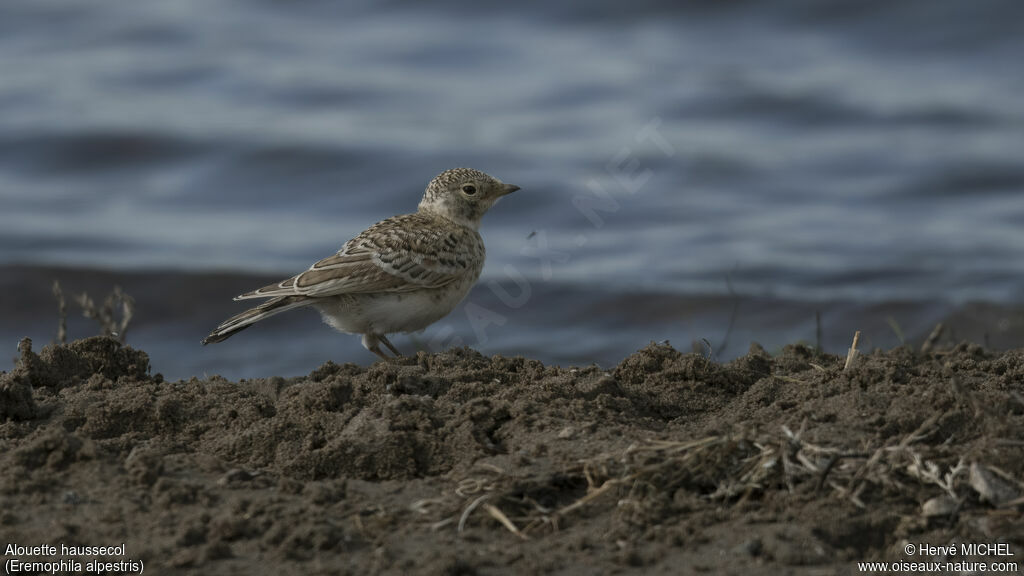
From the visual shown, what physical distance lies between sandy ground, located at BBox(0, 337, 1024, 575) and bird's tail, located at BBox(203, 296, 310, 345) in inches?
55.5

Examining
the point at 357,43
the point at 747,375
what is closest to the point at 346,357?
the point at 747,375

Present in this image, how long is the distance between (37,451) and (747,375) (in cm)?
311

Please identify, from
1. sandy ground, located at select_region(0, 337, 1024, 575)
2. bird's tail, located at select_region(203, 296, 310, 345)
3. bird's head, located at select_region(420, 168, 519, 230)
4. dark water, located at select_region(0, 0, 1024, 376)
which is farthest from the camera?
dark water, located at select_region(0, 0, 1024, 376)

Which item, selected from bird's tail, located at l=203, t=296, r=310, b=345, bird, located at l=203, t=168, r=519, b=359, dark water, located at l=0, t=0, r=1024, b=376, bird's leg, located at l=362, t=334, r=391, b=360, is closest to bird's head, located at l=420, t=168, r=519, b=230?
bird, located at l=203, t=168, r=519, b=359

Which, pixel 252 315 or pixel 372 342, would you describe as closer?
pixel 252 315

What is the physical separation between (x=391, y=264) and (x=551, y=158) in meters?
9.36

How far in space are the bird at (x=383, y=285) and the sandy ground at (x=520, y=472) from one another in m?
1.81

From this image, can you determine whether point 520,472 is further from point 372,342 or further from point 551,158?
point 551,158

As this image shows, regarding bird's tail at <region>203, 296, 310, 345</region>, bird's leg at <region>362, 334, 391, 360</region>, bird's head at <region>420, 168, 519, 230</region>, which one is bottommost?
bird's leg at <region>362, 334, 391, 360</region>

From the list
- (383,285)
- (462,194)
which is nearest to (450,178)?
(462,194)

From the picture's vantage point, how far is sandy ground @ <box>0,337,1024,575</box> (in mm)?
4184

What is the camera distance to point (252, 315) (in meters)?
7.34

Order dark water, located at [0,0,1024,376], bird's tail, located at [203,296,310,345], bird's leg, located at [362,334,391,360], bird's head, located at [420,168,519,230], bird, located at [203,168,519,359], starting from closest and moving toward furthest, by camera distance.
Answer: bird's tail, located at [203,296,310,345] < bird, located at [203,168,519,359] < bird's leg, located at [362,334,391,360] < bird's head, located at [420,168,519,230] < dark water, located at [0,0,1024,376]

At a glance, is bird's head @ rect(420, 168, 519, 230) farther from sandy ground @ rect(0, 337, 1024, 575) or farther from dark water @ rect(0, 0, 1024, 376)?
sandy ground @ rect(0, 337, 1024, 575)
